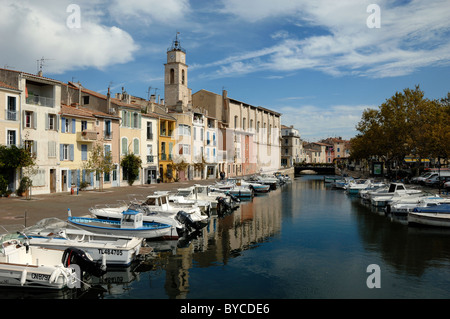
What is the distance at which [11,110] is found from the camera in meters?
31.4

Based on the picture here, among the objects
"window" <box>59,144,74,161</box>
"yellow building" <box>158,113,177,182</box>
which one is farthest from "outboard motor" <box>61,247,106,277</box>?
"yellow building" <box>158,113,177,182</box>

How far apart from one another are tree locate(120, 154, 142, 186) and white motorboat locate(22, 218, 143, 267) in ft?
90.6

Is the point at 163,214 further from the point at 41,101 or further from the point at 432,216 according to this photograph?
the point at 41,101

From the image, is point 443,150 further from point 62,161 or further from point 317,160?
point 317,160

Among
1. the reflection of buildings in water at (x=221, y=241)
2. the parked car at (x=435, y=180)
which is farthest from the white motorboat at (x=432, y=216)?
the parked car at (x=435, y=180)

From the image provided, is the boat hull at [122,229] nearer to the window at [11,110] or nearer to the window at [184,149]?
the window at [11,110]

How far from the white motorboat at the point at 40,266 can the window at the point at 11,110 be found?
20435 millimetres

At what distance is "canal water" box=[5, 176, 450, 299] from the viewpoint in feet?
43.4

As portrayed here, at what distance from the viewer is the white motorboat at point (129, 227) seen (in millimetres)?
19141

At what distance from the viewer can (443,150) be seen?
50062mm

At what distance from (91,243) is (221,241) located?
7.67 meters

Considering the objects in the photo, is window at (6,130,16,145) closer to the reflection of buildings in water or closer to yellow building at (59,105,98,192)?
yellow building at (59,105,98,192)
